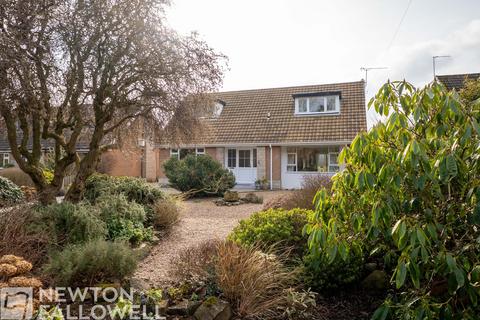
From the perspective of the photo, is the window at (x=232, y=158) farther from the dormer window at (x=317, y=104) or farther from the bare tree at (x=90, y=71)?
the bare tree at (x=90, y=71)

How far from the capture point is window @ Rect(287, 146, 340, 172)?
20.2 m

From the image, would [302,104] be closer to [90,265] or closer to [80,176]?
[80,176]

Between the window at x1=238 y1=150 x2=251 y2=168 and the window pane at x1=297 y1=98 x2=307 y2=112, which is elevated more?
the window pane at x1=297 y1=98 x2=307 y2=112

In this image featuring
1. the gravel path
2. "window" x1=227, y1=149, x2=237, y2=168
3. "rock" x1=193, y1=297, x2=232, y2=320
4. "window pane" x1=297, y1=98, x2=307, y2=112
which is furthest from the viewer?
"window" x1=227, y1=149, x2=237, y2=168

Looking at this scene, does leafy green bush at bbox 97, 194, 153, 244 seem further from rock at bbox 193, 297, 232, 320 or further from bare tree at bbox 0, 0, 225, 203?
rock at bbox 193, 297, 232, 320

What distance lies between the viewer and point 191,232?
8.75 meters

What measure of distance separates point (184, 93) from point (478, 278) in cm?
671

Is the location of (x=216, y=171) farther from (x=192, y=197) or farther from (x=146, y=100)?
(x=146, y=100)

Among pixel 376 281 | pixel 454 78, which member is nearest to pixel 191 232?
pixel 376 281

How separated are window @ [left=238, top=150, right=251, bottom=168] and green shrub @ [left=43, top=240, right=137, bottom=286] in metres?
17.5

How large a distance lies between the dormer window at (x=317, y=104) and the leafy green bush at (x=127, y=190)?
1365cm

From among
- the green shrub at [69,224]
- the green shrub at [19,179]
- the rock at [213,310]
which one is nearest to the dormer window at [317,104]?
the green shrub at [19,179]

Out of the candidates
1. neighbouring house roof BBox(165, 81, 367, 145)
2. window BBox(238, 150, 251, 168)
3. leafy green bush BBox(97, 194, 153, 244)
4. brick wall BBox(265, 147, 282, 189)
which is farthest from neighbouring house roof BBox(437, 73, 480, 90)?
leafy green bush BBox(97, 194, 153, 244)

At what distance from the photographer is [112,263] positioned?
4492 mm
